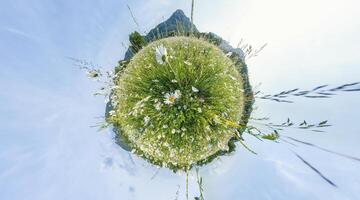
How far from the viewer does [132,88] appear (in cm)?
305

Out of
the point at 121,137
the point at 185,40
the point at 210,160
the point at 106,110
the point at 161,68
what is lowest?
the point at 210,160

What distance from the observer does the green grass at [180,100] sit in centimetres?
286

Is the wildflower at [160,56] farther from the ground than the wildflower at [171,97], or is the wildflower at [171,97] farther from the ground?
the wildflower at [160,56]

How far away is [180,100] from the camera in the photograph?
2.86 meters

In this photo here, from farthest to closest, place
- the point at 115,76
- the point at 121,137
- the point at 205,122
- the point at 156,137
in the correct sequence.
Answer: the point at 121,137
the point at 115,76
the point at 156,137
the point at 205,122

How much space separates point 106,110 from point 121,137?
35 centimetres

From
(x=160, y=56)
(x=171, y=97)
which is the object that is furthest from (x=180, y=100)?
(x=160, y=56)

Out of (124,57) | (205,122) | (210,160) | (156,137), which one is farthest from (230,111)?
Result: (124,57)

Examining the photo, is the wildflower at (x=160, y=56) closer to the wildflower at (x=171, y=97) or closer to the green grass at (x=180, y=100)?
the green grass at (x=180, y=100)

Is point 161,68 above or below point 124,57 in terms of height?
below

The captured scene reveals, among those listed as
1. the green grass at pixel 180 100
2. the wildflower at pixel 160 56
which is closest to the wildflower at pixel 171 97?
the green grass at pixel 180 100

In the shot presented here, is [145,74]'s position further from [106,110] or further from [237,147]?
[237,147]

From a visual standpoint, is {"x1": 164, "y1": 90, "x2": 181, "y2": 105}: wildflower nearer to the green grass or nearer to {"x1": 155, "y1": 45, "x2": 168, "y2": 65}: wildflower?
the green grass

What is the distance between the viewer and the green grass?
286 centimetres
